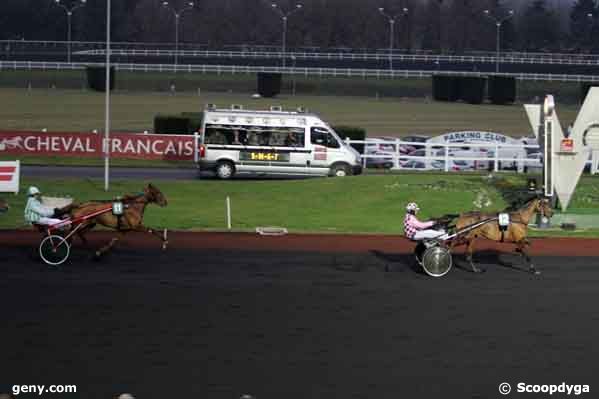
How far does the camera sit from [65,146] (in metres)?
43.6

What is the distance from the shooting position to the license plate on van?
3728cm

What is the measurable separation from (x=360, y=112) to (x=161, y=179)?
39.4 m

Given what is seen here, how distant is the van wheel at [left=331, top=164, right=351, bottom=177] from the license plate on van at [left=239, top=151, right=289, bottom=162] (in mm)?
1708

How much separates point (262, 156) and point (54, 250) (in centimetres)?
1669

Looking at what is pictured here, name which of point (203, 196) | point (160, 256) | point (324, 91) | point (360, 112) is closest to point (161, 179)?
point (203, 196)

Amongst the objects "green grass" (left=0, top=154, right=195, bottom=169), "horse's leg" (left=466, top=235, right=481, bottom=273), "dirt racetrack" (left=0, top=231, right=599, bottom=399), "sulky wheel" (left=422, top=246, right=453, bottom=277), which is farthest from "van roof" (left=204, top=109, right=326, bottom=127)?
"sulky wheel" (left=422, top=246, right=453, bottom=277)

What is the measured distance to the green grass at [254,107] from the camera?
64.1 m

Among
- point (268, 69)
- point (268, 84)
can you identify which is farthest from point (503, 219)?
point (268, 69)

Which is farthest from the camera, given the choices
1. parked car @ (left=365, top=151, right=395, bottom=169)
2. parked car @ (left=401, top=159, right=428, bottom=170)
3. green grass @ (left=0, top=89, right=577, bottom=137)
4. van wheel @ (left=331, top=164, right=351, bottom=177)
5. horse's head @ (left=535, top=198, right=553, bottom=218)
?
green grass @ (left=0, top=89, right=577, bottom=137)

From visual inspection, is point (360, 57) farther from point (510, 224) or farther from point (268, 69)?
point (510, 224)

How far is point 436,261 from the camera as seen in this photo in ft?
68.3

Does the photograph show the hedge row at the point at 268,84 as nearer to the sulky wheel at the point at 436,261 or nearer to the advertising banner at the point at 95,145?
the advertising banner at the point at 95,145

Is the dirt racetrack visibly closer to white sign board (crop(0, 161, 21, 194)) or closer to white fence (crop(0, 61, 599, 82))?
white sign board (crop(0, 161, 21, 194))

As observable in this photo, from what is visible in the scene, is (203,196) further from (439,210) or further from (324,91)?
(324,91)
